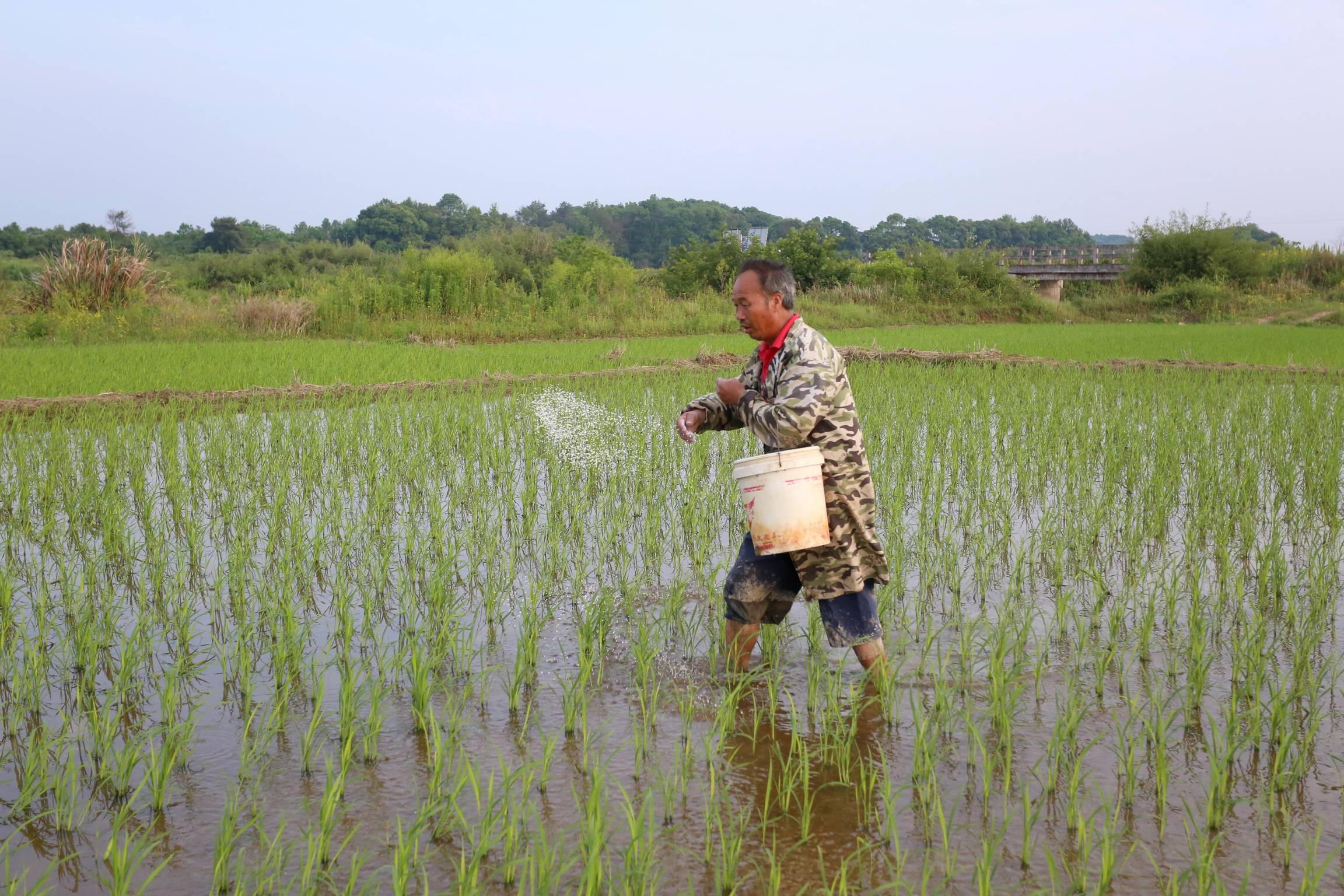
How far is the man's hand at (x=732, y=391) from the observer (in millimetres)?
2936

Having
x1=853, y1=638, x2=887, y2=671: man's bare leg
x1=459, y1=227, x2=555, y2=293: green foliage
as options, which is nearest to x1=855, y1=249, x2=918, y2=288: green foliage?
x1=459, y1=227, x2=555, y2=293: green foliage

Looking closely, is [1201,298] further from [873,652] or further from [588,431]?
[873,652]

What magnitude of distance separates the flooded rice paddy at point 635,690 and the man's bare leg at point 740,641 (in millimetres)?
64

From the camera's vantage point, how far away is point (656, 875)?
2131 mm

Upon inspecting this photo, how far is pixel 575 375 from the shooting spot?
1089 cm

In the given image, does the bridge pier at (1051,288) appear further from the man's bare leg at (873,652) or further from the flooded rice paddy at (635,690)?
the man's bare leg at (873,652)

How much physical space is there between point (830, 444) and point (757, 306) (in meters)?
0.42

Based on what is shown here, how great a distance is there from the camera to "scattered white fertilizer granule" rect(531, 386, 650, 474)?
21.8 ft

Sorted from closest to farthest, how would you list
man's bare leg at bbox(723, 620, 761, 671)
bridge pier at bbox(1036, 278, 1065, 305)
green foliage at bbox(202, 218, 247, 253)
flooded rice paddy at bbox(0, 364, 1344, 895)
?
flooded rice paddy at bbox(0, 364, 1344, 895) < man's bare leg at bbox(723, 620, 761, 671) < bridge pier at bbox(1036, 278, 1065, 305) < green foliage at bbox(202, 218, 247, 253)

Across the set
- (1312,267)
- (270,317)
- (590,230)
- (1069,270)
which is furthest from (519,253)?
(590,230)

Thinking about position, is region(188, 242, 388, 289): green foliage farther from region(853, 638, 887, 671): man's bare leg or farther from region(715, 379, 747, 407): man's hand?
region(853, 638, 887, 671): man's bare leg

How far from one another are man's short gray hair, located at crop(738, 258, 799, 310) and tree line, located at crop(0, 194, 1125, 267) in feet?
68.9

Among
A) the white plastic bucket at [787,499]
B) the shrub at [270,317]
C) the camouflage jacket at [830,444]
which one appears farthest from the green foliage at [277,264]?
the white plastic bucket at [787,499]

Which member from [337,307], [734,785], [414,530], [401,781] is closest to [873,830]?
[734,785]
